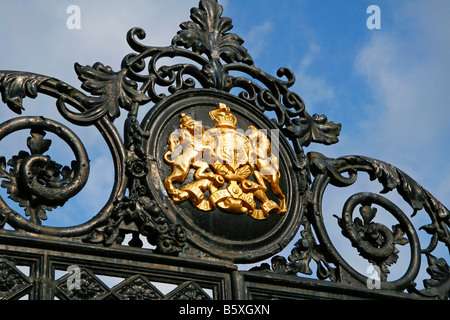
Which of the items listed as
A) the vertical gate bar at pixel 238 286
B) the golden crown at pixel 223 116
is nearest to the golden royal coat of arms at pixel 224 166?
the golden crown at pixel 223 116

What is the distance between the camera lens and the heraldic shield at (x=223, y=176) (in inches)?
342

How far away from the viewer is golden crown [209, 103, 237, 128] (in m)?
9.14

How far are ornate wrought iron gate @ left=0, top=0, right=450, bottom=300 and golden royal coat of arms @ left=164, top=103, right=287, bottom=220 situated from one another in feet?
0.04

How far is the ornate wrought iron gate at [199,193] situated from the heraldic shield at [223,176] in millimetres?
11

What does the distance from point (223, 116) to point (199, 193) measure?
2.44ft

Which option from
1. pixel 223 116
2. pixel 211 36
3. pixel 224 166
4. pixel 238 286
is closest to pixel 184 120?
pixel 223 116

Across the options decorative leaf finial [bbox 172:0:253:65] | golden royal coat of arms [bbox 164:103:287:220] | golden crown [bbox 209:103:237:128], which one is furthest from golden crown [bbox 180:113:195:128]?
decorative leaf finial [bbox 172:0:253:65]

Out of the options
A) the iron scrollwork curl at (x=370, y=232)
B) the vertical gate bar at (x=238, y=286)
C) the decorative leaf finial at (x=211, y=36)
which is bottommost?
the vertical gate bar at (x=238, y=286)

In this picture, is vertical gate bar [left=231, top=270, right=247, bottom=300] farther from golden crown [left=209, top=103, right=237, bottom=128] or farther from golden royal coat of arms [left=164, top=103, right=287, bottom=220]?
golden crown [left=209, top=103, right=237, bottom=128]

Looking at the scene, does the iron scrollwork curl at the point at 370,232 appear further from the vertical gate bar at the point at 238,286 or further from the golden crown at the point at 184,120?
the golden crown at the point at 184,120

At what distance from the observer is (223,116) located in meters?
9.17
